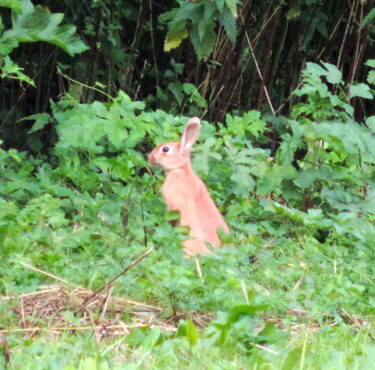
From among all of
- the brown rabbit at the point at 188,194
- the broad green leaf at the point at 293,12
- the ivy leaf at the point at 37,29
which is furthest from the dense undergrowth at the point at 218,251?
the broad green leaf at the point at 293,12

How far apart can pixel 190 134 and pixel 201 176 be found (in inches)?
11.9

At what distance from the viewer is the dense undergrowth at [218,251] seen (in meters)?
4.12

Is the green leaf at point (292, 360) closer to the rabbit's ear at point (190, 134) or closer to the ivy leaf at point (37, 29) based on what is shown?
the ivy leaf at point (37, 29)

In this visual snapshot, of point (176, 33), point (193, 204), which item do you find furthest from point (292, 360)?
point (176, 33)

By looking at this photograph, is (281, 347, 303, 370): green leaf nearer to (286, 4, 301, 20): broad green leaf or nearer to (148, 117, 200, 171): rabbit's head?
(148, 117, 200, 171): rabbit's head

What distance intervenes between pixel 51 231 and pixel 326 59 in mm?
4983

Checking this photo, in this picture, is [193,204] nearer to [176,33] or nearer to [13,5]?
[176,33]

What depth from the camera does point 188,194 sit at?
695 cm

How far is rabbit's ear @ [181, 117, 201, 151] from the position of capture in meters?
7.36

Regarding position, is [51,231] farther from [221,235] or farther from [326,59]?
[326,59]

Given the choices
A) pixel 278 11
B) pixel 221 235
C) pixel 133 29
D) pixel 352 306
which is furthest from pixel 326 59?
pixel 352 306

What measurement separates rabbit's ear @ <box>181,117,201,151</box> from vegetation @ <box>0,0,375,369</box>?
3.6 inches

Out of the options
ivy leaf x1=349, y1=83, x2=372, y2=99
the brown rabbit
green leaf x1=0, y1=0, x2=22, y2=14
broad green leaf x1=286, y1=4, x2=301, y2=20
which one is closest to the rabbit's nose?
the brown rabbit

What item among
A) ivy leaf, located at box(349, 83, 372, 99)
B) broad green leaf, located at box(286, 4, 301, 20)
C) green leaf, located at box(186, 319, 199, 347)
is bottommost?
broad green leaf, located at box(286, 4, 301, 20)
